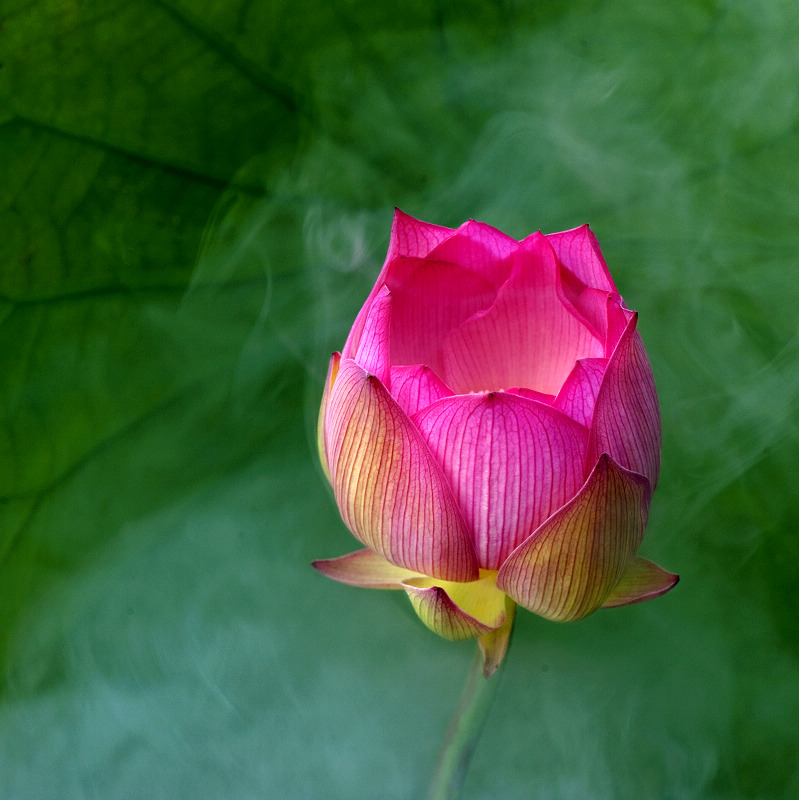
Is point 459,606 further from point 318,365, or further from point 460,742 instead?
point 318,365

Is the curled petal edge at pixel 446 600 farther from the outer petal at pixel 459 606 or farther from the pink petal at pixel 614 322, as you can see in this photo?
the pink petal at pixel 614 322

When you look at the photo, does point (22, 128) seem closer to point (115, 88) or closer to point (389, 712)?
point (115, 88)

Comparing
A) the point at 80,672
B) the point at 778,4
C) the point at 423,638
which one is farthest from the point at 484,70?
the point at 80,672

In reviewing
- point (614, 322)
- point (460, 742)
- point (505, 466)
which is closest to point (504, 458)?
point (505, 466)

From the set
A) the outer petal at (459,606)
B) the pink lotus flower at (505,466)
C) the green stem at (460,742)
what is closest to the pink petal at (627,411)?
the pink lotus flower at (505,466)

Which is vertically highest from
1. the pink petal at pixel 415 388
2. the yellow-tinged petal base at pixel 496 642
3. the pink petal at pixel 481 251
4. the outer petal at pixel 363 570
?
the pink petal at pixel 481 251

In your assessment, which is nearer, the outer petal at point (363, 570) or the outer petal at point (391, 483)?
the outer petal at point (391, 483)

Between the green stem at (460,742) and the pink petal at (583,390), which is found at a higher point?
the pink petal at (583,390)
